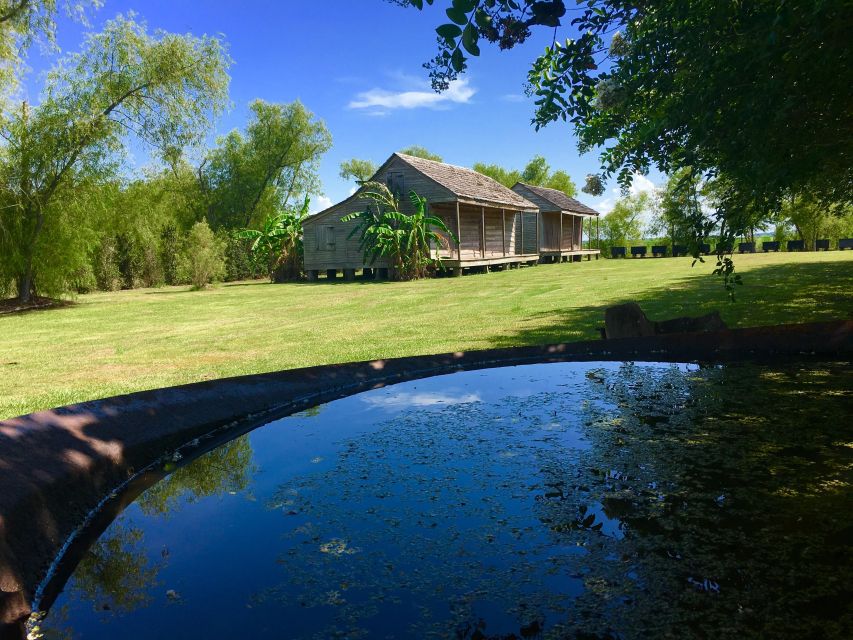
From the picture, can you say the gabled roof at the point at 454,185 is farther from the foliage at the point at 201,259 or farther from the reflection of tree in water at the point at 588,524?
the reflection of tree in water at the point at 588,524

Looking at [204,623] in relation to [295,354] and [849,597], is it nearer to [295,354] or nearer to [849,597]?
[849,597]

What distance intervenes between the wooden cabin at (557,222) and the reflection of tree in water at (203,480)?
3415 centimetres

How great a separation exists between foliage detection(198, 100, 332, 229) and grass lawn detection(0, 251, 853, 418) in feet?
105

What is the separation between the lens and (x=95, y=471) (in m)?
2.79

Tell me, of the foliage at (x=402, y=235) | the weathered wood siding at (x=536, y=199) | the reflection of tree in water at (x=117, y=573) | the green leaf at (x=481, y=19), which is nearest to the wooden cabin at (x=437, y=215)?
the foliage at (x=402, y=235)

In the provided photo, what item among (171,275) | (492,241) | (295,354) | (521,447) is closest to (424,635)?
(521,447)

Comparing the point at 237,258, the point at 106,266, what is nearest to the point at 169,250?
the point at 237,258

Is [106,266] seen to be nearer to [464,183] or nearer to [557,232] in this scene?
[464,183]

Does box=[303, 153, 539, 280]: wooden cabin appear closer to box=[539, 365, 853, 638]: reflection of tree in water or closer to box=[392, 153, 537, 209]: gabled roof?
box=[392, 153, 537, 209]: gabled roof

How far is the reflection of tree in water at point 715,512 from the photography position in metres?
1.74

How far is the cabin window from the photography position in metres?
27.6

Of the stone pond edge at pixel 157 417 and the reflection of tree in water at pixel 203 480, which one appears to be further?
the reflection of tree in water at pixel 203 480

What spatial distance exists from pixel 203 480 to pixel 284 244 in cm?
2698

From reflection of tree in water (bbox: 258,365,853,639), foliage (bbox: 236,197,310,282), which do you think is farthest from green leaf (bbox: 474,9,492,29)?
foliage (bbox: 236,197,310,282)
